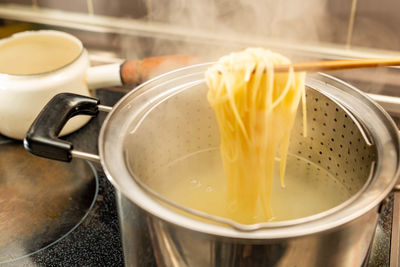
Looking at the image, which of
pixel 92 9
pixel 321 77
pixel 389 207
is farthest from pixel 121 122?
pixel 92 9

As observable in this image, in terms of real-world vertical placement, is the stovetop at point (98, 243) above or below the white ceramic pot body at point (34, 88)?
below

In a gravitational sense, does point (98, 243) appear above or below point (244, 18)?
below

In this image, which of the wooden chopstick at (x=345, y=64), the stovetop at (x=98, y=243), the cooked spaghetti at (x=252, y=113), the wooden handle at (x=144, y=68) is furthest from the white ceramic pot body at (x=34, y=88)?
the wooden chopstick at (x=345, y=64)

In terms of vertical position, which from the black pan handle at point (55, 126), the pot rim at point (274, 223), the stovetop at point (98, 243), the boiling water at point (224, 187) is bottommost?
the stovetop at point (98, 243)

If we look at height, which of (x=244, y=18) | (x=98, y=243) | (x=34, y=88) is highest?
(x=244, y=18)

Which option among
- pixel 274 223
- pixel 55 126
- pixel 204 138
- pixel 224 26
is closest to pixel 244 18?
pixel 224 26

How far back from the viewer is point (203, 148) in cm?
122

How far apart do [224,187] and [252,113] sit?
265 millimetres

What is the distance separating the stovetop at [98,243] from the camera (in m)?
1.10

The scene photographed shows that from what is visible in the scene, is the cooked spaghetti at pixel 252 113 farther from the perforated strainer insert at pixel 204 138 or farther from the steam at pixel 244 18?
the steam at pixel 244 18

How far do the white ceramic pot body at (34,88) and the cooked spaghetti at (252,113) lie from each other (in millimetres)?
517

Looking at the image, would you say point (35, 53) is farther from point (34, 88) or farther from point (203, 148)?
point (203, 148)

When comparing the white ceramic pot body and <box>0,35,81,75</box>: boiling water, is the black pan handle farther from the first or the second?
<box>0,35,81,75</box>: boiling water

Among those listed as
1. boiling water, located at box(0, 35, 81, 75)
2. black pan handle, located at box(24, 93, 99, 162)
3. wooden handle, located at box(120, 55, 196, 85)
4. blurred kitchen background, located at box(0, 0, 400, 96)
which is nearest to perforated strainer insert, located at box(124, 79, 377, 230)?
black pan handle, located at box(24, 93, 99, 162)
